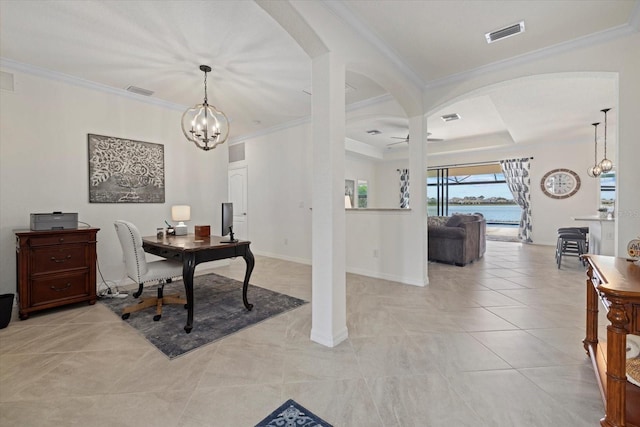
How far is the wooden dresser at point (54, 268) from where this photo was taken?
2760 mm

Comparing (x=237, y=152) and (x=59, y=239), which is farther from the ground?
(x=237, y=152)

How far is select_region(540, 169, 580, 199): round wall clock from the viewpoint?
23.6ft

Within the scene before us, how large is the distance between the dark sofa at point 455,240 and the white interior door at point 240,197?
13.4ft

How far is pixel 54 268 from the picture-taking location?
2936 millimetres

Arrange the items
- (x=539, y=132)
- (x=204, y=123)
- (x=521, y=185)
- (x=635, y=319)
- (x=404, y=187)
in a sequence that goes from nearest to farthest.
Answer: (x=635, y=319) < (x=204, y=123) < (x=539, y=132) < (x=521, y=185) < (x=404, y=187)

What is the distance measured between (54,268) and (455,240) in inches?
222

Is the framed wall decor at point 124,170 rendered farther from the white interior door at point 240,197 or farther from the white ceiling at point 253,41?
the white interior door at point 240,197

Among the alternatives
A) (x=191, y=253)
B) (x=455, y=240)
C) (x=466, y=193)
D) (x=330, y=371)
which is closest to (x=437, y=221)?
(x=455, y=240)

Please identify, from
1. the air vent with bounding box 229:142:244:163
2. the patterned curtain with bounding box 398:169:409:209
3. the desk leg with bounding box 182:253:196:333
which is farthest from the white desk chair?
the patterned curtain with bounding box 398:169:409:209

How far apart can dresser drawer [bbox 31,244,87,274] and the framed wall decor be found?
0.92 m

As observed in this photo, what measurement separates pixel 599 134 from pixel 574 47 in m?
5.37

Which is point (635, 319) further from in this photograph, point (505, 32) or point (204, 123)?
point (204, 123)

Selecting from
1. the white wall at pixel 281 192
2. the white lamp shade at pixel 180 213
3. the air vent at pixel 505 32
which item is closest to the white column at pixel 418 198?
the air vent at pixel 505 32

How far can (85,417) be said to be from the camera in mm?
1491
